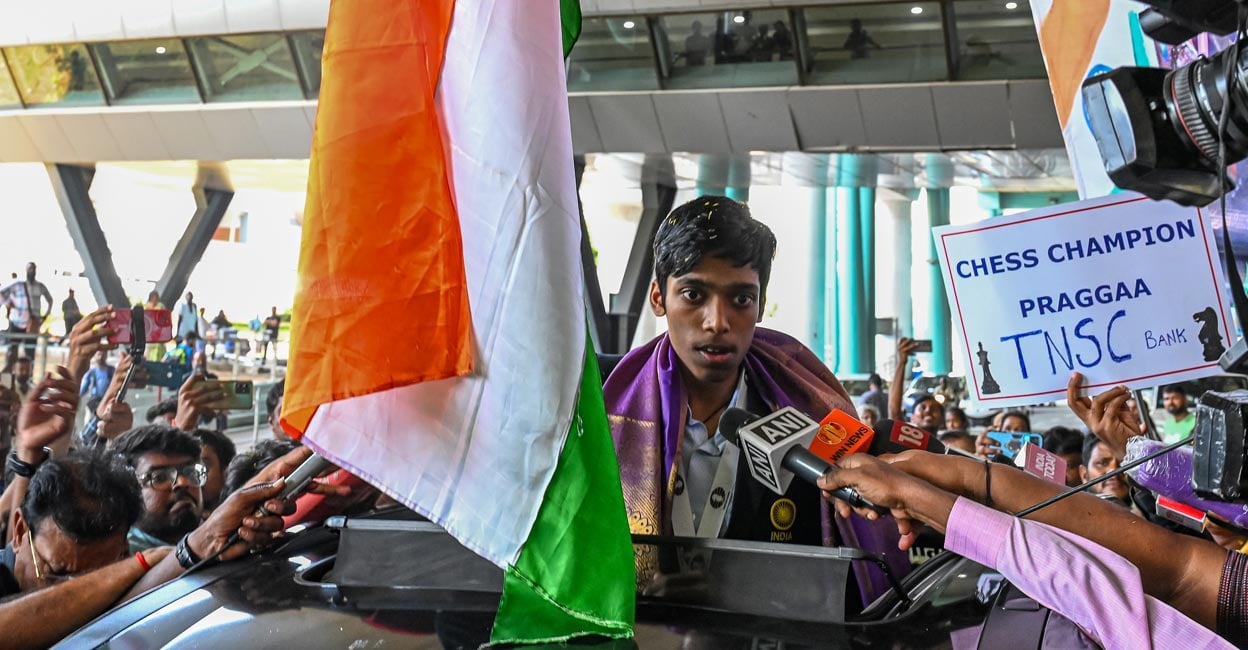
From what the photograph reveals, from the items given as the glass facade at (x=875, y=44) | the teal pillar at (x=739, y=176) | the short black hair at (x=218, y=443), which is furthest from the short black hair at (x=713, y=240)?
the teal pillar at (x=739, y=176)

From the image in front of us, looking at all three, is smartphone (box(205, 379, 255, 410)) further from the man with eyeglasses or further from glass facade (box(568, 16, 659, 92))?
glass facade (box(568, 16, 659, 92))

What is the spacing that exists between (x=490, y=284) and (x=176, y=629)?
91 cm

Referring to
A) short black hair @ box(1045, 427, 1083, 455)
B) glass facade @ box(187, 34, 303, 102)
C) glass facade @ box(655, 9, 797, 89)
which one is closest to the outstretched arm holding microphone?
short black hair @ box(1045, 427, 1083, 455)

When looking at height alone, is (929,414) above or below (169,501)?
above

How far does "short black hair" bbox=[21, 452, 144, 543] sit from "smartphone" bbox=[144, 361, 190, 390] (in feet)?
13.1

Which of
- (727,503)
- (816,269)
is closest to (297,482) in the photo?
(727,503)

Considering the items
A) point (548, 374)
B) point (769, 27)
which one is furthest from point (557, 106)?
point (769, 27)

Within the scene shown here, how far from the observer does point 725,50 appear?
52.6 ft

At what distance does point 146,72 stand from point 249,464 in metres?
15.8

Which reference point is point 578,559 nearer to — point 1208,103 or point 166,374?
point 1208,103

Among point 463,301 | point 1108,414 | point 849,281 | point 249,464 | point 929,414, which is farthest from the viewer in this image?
point 849,281

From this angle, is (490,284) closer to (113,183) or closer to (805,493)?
(805,493)

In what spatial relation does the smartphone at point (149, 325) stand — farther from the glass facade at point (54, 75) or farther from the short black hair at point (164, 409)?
the glass facade at point (54, 75)

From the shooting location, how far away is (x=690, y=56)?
1625 cm
